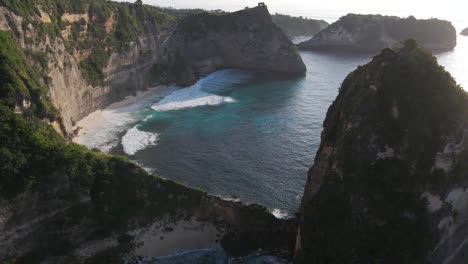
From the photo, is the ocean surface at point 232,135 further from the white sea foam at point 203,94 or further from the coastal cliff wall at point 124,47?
the coastal cliff wall at point 124,47

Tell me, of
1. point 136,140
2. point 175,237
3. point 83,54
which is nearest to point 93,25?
point 83,54

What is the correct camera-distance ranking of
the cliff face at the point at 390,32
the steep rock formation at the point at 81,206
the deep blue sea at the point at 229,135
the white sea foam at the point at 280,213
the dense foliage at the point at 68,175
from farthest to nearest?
1. the cliff face at the point at 390,32
2. the deep blue sea at the point at 229,135
3. the white sea foam at the point at 280,213
4. the dense foliage at the point at 68,175
5. the steep rock formation at the point at 81,206

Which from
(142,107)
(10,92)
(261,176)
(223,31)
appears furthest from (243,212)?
(223,31)

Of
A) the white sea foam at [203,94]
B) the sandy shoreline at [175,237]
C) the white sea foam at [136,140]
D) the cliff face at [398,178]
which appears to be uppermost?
the cliff face at [398,178]

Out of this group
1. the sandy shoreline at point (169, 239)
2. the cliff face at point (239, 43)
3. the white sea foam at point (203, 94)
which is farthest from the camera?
the cliff face at point (239, 43)

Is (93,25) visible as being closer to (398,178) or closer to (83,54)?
(83,54)

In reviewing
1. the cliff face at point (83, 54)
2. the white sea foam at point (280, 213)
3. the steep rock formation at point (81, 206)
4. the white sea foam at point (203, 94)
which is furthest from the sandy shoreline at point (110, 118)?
the white sea foam at point (280, 213)

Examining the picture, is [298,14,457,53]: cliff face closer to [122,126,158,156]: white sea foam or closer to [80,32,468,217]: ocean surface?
[80,32,468,217]: ocean surface

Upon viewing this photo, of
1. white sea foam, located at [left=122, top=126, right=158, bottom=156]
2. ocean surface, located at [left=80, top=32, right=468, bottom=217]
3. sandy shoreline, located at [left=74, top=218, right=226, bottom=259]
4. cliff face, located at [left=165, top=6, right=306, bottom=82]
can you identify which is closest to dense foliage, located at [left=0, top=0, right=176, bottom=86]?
ocean surface, located at [left=80, top=32, right=468, bottom=217]
